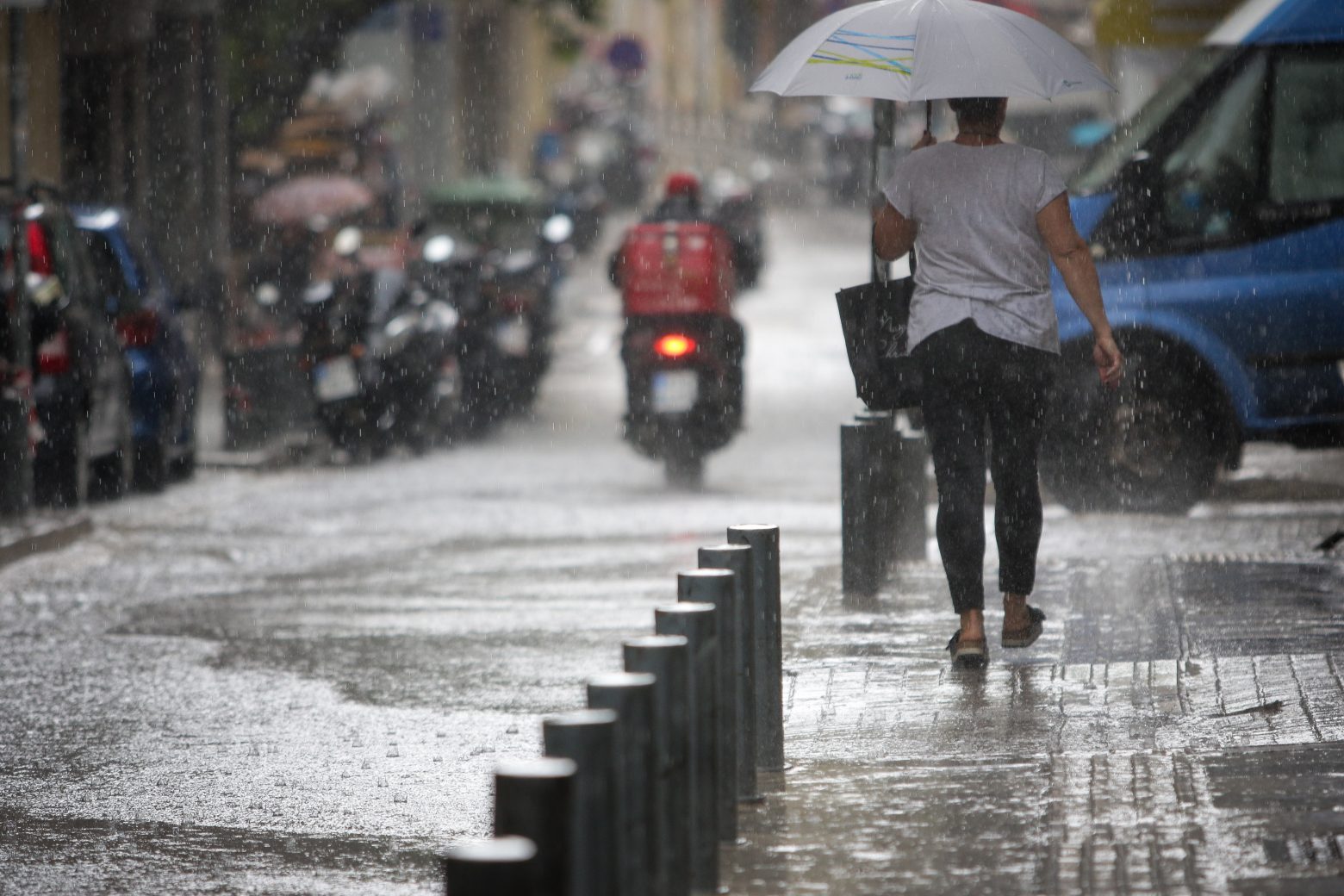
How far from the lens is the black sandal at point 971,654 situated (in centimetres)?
722

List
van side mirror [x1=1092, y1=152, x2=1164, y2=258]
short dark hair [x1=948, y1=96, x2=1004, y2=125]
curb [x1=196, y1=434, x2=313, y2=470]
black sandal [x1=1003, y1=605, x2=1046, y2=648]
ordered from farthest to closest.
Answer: curb [x1=196, y1=434, x2=313, y2=470] → van side mirror [x1=1092, y1=152, x2=1164, y2=258] → black sandal [x1=1003, y1=605, x2=1046, y2=648] → short dark hair [x1=948, y1=96, x2=1004, y2=125]

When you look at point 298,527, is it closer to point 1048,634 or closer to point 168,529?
point 168,529

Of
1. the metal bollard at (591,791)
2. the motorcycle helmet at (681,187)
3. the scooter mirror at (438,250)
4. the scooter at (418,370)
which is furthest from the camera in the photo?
the scooter mirror at (438,250)

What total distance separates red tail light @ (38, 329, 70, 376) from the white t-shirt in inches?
291

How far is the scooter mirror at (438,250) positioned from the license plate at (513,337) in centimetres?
83

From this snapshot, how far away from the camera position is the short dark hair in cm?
730

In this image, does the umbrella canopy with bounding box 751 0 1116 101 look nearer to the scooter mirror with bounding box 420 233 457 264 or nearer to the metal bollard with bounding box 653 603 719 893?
the metal bollard with bounding box 653 603 719 893

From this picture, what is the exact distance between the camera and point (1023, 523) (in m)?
7.34

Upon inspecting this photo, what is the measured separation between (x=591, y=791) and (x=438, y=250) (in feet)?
48.2

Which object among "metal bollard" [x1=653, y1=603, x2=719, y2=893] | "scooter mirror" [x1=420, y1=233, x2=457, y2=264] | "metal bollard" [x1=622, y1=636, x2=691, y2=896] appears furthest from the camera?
"scooter mirror" [x1=420, y1=233, x2=457, y2=264]

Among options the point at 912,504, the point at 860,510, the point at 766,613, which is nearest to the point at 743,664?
the point at 766,613

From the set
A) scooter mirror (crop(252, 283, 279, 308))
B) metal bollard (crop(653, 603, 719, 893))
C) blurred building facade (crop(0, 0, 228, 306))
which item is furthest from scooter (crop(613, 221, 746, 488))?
metal bollard (crop(653, 603, 719, 893))

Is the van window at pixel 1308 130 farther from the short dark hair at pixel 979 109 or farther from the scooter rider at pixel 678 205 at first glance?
the short dark hair at pixel 979 109

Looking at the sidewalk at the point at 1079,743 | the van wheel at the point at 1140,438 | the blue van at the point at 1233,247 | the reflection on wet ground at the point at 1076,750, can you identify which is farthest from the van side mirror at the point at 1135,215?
the reflection on wet ground at the point at 1076,750
